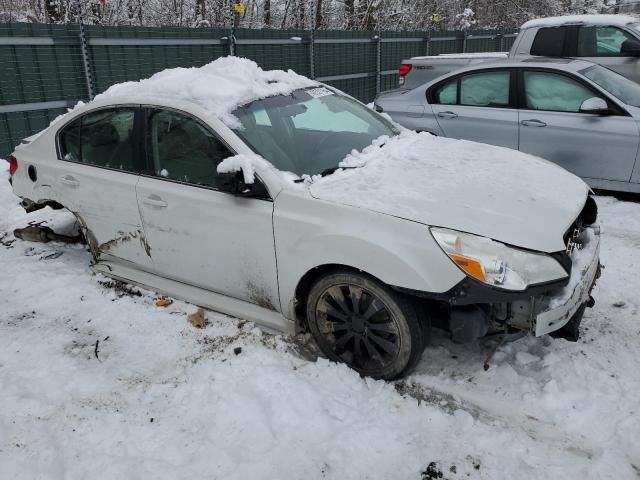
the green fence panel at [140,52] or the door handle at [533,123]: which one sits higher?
the green fence panel at [140,52]

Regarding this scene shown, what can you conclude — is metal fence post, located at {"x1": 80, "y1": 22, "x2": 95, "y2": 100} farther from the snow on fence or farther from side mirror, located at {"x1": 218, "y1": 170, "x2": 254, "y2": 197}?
side mirror, located at {"x1": 218, "y1": 170, "x2": 254, "y2": 197}

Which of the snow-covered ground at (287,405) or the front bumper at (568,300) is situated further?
the front bumper at (568,300)

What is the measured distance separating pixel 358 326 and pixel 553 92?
4.27 m

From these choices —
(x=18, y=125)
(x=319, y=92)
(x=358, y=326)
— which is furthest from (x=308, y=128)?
(x=18, y=125)

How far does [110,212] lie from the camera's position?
3949 mm

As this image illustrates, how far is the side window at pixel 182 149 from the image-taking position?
3395 millimetres

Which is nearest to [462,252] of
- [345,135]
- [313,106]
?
[345,135]

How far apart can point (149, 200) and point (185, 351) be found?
40.8 inches

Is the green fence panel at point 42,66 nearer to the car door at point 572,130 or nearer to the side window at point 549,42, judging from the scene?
the car door at point 572,130

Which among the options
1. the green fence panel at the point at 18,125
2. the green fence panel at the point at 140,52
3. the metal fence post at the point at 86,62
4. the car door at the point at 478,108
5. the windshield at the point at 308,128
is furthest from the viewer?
the green fence panel at the point at 140,52

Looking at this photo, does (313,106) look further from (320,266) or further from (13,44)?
(13,44)

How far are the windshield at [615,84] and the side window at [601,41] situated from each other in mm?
2610

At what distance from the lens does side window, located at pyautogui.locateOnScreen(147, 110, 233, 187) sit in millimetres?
3395

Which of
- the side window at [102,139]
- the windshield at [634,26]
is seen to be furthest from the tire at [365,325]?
the windshield at [634,26]
